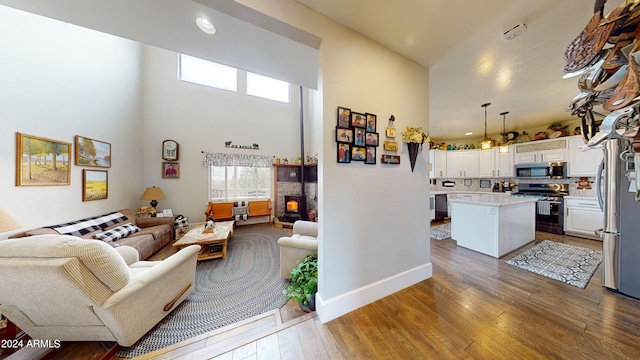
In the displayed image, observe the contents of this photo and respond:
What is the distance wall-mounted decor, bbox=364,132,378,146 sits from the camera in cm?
172

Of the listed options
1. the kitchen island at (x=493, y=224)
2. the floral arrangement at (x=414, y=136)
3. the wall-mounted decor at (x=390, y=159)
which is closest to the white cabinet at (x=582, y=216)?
the kitchen island at (x=493, y=224)

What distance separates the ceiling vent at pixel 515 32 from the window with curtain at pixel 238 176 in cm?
495

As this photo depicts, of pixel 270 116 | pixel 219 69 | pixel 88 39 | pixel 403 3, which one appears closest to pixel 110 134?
pixel 88 39

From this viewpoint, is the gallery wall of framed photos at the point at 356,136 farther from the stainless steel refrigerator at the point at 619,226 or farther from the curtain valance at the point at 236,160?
the curtain valance at the point at 236,160

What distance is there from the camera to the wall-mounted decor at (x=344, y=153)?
1.58m

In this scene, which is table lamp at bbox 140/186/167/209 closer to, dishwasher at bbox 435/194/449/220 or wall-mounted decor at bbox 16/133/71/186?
wall-mounted decor at bbox 16/133/71/186

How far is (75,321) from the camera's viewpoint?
4.16 ft

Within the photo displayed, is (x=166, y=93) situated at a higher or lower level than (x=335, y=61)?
higher

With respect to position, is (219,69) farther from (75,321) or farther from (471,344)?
(471,344)

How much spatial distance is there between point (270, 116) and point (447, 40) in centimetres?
469

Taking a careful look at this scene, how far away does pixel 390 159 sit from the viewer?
1.85m

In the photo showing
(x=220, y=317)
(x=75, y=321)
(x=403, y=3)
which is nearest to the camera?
(x=75, y=321)

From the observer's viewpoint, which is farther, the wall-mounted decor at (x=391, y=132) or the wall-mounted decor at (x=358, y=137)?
the wall-mounted decor at (x=391, y=132)

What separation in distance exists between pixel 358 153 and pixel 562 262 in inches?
133
